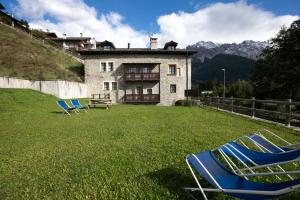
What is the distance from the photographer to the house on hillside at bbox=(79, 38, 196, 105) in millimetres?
32125

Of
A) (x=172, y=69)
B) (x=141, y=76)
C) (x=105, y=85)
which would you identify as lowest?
(x=105, y=85)

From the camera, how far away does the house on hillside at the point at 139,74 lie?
32.1 metres

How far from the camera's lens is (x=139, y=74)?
3189 centimetres

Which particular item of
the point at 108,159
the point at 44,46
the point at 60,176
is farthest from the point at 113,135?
the point at 44,46

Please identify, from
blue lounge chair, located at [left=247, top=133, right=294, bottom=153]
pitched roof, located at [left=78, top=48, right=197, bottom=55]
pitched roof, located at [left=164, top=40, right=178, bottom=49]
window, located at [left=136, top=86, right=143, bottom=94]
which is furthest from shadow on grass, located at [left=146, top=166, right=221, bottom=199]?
pitched roof, located at [left=164, top=40, right=178, bottom=49]

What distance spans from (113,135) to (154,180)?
145 inches

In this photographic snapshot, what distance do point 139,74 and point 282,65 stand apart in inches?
720

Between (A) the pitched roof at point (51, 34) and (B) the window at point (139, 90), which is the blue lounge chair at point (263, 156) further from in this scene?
(A) the pitched roof at point (51, 34)

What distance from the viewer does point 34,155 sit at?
5234 mm

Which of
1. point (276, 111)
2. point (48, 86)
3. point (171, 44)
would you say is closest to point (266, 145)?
point (276, 111)

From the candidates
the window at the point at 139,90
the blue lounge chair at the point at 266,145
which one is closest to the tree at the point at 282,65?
the window at the point at 139,90

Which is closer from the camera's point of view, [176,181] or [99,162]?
[176,181]

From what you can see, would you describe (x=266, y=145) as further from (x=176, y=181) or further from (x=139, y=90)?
(x=139, y=90)

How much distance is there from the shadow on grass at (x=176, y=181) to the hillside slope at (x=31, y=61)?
2947 cm
